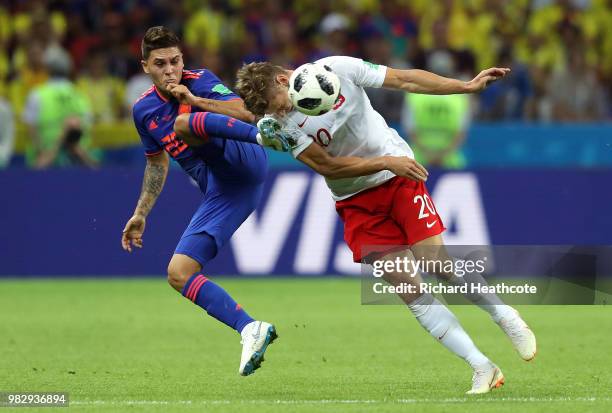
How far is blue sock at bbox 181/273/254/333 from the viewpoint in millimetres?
8555

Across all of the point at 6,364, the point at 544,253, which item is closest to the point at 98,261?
the point at 544,253

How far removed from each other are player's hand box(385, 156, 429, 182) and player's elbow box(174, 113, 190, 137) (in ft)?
4.35

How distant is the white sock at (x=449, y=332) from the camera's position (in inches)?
323

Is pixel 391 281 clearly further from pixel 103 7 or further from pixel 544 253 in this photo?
pixel 103 7

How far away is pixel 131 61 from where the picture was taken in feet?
61.9

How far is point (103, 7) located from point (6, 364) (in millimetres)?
11137

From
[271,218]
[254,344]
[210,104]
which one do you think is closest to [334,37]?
[271,218]

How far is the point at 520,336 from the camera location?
27.6 feet

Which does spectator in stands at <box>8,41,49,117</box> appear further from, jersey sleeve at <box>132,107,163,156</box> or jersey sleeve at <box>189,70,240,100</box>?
jersey sleeve at <box>189,70,240,100</box>

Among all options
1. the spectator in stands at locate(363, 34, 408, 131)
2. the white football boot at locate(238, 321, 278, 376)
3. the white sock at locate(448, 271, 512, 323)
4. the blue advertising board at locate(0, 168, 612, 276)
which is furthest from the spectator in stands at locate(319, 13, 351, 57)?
the white football boot at locate(238, 321, 278, 376)

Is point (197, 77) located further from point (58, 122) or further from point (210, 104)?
point (58, 122)

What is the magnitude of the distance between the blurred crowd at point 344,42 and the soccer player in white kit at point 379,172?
897 cm

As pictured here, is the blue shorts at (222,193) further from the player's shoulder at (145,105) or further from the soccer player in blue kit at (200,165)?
the player's shoulder at (145,105)

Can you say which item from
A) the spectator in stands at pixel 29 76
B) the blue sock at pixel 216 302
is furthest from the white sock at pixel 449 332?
the spectator in stands at pixel 29 76
